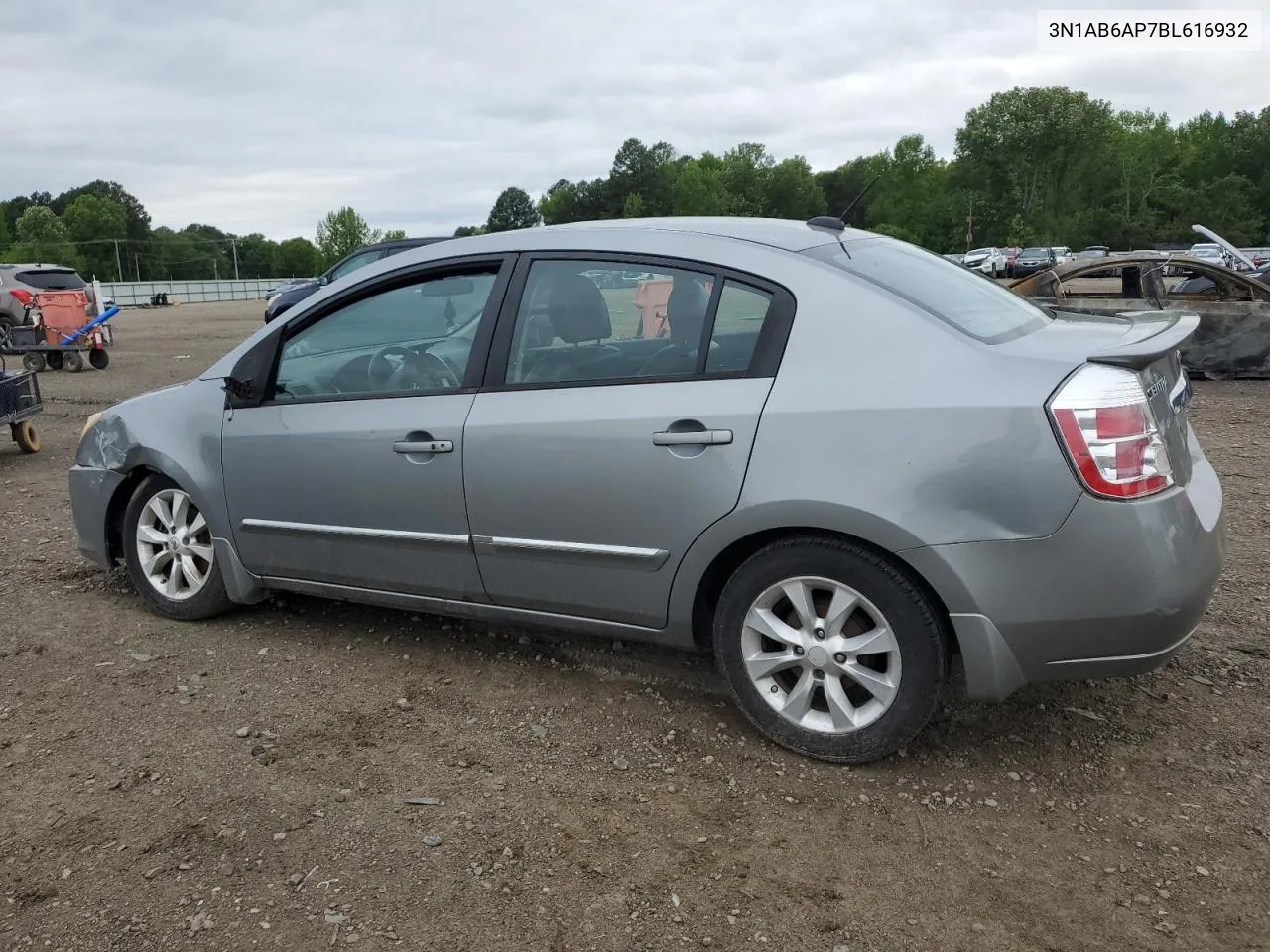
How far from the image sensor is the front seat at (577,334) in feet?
11.7

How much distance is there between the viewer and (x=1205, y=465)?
11.3 feet

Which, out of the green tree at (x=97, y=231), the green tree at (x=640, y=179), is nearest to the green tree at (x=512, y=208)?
the green tree at (x=640, y=179)

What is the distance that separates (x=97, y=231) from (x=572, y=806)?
122170 millimetres


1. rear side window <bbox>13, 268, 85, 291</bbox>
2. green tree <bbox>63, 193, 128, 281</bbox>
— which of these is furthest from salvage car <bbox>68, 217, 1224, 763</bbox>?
green tree <bbox>63, 193, 128, 281</bbox>

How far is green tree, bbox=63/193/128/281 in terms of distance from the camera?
10575cm

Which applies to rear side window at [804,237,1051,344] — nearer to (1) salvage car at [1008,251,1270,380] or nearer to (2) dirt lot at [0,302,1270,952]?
(2) dirt lot at [0,302,1270,952]

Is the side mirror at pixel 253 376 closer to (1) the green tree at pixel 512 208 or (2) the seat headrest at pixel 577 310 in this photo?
(2) the seat headrest at pixel 577 310

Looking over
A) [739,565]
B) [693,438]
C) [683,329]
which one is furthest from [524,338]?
[739,565]

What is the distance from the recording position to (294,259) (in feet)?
417

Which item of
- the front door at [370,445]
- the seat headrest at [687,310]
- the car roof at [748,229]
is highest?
the car roof at [748,229]

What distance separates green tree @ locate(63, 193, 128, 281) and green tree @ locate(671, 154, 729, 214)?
56.4 meters

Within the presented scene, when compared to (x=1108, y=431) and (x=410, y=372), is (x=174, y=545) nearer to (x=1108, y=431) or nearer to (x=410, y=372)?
(x=410, y=372)

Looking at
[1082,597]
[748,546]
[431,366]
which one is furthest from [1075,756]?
[431,366]

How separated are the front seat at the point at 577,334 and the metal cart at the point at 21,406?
22.8 ft
